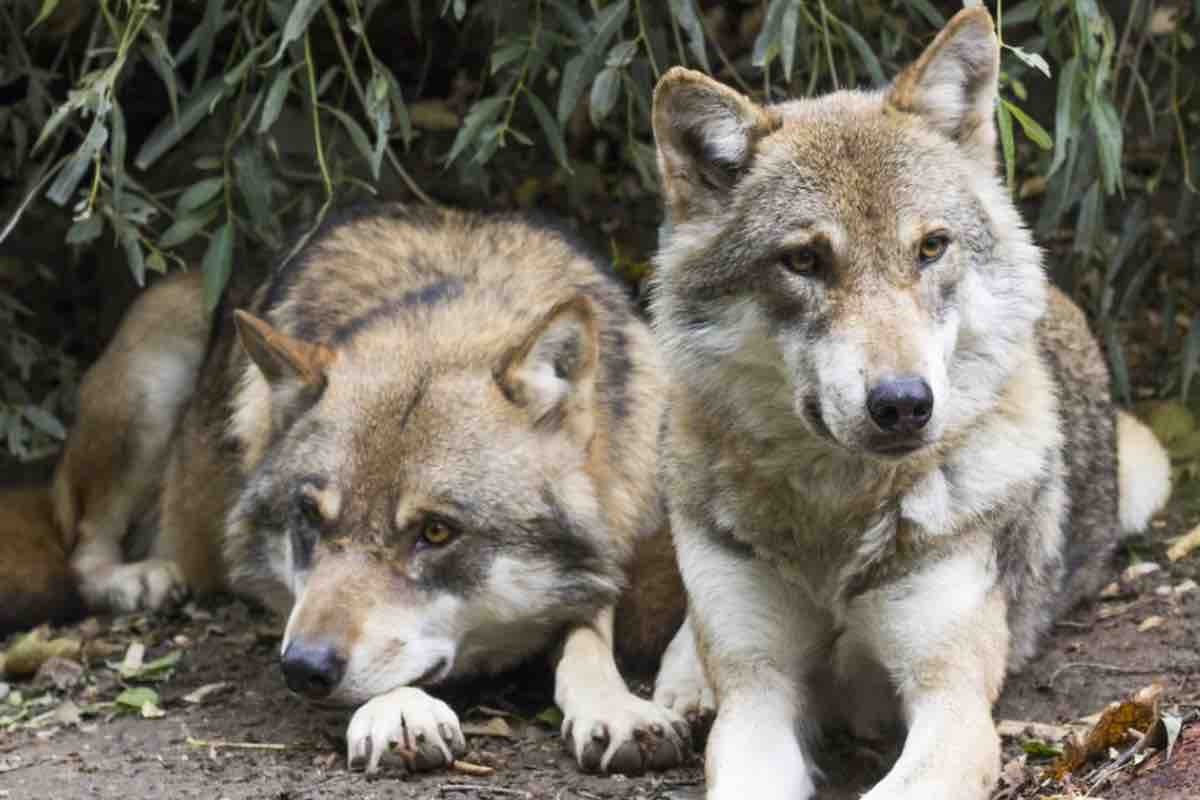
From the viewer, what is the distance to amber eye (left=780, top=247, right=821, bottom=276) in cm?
409

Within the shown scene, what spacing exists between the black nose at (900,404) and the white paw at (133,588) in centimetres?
338

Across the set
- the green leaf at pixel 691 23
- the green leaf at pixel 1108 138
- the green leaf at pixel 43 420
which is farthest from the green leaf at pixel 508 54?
the green leaf at pixel 43 420

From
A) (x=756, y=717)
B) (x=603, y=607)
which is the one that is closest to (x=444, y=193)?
(x=603, y=607)

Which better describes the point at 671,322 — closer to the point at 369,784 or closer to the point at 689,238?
the point at 689,238

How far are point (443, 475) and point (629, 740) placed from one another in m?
0.87

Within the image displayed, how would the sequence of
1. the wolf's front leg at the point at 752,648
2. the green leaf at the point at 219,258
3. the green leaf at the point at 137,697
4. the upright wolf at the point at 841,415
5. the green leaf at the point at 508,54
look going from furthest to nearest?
the green leaf at the point at 219,258
the green leaf at the point at 508,54
the green leaf at the point at 137,697
the wolf's front leg at the point at 752,648
the upright wolf at the point at 841,415

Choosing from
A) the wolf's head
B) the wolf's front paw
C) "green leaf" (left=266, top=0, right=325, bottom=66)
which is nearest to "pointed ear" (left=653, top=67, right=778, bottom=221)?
the wolf's head

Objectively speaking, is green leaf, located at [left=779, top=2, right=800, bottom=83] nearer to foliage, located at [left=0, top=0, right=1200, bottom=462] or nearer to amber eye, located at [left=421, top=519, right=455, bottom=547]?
foliage, located at [left=0, top=0, right=1200, bottom=462]

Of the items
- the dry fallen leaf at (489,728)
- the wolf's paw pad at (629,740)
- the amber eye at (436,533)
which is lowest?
the dry fallen leaf at (489,728)

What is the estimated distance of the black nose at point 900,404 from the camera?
3781 millimetres

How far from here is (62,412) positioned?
280 inches

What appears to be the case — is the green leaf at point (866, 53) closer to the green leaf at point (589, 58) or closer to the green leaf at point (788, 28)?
the green leaf at point (788, 28)

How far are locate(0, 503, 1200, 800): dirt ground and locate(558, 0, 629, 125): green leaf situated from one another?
1700 mm

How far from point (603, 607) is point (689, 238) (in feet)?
4.23
